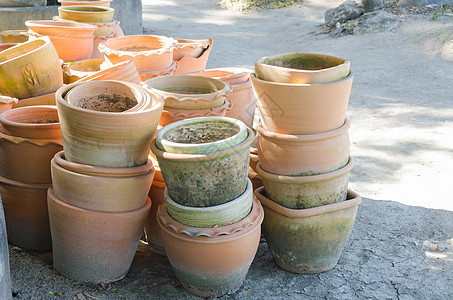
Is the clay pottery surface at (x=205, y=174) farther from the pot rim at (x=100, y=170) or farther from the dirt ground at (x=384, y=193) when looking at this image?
the dirt ground at (x=384, y=193)

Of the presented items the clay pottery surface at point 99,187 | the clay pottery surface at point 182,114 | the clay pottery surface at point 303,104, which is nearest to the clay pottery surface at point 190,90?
the clay pottery surface at point 182,114

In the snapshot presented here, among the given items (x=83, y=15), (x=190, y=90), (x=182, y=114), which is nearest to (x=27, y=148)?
(x=182, y=114)

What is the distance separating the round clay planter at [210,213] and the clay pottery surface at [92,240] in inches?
9.3

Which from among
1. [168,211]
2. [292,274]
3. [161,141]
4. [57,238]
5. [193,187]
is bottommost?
[292,274]

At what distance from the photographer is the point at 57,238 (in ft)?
7.98

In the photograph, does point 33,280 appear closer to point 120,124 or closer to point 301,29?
point 120,124

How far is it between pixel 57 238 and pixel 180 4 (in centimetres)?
990

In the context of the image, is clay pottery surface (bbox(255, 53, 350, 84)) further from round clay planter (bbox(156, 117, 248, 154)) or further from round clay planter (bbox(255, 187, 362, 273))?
round clay planter (bbox(255, 187, 362, 273))

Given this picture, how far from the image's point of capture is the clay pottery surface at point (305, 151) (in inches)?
94.9

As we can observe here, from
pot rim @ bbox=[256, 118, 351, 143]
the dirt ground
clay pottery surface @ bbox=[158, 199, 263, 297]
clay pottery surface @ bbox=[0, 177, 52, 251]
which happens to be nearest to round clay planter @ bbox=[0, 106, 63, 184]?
clay pottery surface @ bbox=[0, 177, 52, 251]

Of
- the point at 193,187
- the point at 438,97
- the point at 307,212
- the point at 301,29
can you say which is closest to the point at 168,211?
the point at 193,187

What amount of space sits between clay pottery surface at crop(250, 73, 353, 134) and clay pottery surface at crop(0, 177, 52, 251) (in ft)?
3.96

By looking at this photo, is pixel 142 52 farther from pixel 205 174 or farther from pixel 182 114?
pixel 205 174

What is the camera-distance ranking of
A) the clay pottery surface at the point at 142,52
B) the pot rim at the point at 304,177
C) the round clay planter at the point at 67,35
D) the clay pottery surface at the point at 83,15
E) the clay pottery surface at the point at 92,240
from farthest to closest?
the clay pottery surface at the point at 83,15 → the round clay planter at the point at 67,35 → the clay pottery surface at the point at 142,52 → the pot rim at the point at 304,177 → the clay pottery surface at the point at 92,240
